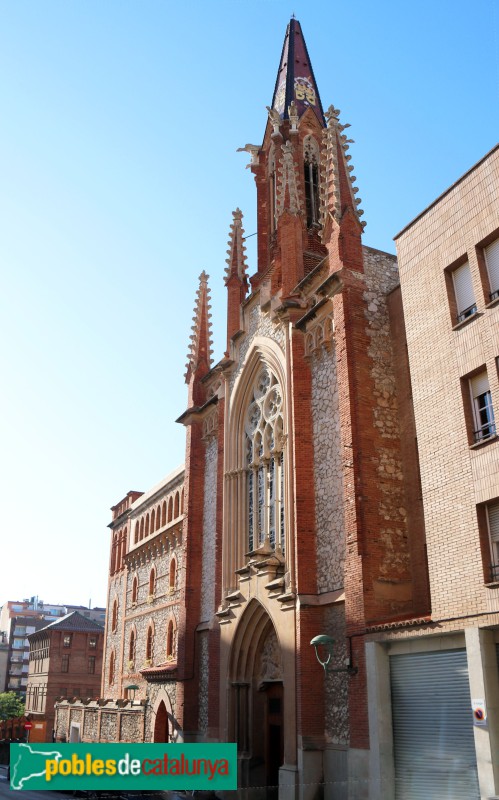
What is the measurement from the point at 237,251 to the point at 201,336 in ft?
12.3

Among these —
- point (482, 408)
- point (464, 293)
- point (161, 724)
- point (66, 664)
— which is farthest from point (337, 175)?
point (66, 664)

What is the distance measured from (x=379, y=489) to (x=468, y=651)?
15.3 ft

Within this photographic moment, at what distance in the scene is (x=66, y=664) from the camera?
6188 centimetres

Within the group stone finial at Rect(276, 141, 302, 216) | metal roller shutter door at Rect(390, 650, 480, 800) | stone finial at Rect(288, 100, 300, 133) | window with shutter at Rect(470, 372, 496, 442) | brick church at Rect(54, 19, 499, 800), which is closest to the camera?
metal roller shutter door at Rect(390, 650, 480, 800)

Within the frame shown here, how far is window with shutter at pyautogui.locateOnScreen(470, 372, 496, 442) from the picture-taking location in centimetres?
1338

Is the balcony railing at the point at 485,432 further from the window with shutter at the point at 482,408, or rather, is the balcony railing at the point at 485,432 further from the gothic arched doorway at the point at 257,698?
the gothic arched doorway at the point at 257,698

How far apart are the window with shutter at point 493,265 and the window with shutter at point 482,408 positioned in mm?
1538

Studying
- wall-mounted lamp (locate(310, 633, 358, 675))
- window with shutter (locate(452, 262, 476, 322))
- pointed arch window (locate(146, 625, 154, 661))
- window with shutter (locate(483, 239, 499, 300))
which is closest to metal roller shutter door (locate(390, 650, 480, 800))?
wall-mounted lamp (locate(310, 633, 358, 675))

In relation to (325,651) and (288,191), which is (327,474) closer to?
(325,651)

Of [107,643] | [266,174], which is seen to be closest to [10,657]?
[107,643]

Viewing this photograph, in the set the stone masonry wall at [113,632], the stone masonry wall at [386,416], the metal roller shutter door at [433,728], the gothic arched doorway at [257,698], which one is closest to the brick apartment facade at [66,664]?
the stone masonry wall at [113,632]

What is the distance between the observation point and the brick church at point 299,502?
51.3 feet

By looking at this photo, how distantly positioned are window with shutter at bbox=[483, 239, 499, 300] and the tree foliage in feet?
254

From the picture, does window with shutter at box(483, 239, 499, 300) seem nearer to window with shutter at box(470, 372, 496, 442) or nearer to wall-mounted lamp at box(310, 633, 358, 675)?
window with shutter at box(470, 372, 496, 442)
